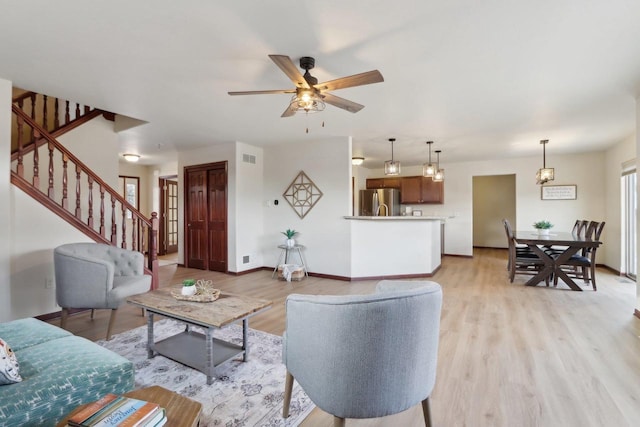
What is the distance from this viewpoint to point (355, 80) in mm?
2219

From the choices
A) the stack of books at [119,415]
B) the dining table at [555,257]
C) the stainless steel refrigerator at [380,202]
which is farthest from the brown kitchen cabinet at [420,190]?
the stack of books at [119,415]

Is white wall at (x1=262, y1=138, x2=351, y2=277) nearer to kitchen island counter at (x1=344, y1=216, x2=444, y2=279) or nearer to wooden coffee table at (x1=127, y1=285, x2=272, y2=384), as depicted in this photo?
kitchen island counter at (x1=344, y1=216, x2=444, y2=279)

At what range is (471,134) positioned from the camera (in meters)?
4.87

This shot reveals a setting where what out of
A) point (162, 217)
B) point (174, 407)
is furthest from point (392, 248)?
point (162, 217)

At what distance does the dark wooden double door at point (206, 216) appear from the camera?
18.5ft

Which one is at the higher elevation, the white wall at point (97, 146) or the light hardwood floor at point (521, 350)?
the white wall at point (97, 146)

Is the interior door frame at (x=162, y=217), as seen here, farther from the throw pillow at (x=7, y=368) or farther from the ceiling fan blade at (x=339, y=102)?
the throw pillow at (x=7, y=368)

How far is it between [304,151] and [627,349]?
465cm

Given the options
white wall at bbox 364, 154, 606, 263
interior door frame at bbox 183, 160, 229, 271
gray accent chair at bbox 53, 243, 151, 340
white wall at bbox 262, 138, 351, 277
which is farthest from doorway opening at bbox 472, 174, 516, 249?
gray accent chair at bbox 53, 243, 151, 340

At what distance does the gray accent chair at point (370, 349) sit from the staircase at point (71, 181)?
3.35m

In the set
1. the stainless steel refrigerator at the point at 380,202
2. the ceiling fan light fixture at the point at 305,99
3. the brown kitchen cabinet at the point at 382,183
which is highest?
the ceiling fan light fixture at the point at 305,99

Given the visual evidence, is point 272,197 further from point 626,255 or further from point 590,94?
point 626,255

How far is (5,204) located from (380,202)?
6586 millimetres

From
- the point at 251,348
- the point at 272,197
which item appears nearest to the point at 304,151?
the point at 272,197
